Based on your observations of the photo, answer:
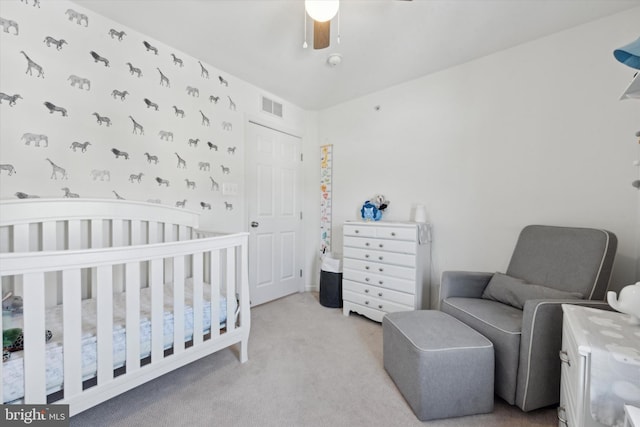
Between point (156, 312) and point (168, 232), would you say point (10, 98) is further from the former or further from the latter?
point (156, 312)

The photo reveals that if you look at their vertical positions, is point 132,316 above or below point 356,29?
below

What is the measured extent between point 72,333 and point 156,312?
0.32m

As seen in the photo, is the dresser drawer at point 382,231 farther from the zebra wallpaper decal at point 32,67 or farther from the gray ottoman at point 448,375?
the zebra wallpaper decal at point 32,67

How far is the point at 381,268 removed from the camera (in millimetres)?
2326

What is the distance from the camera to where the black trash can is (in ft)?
9.09

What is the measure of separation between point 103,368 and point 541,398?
215cm

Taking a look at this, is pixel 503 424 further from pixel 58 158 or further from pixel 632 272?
pixel 58 158

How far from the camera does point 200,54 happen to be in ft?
7.30

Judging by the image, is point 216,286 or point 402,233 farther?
point 402,233

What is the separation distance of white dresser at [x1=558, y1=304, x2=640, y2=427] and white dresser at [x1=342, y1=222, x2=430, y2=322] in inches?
46.5

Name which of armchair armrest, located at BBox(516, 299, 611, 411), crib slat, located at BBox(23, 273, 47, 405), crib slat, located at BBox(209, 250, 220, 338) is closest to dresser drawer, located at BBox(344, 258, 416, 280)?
armchair armrest, located at BBox(516, 299, 611, 411)

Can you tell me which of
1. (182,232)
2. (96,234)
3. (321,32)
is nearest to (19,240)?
(96,234)

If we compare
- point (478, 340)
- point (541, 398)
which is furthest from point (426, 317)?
point (541, 398)

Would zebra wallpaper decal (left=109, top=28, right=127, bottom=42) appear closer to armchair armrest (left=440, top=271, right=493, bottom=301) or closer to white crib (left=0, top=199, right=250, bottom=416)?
white crib (left=0, top=199, right=250, bottom=416)
